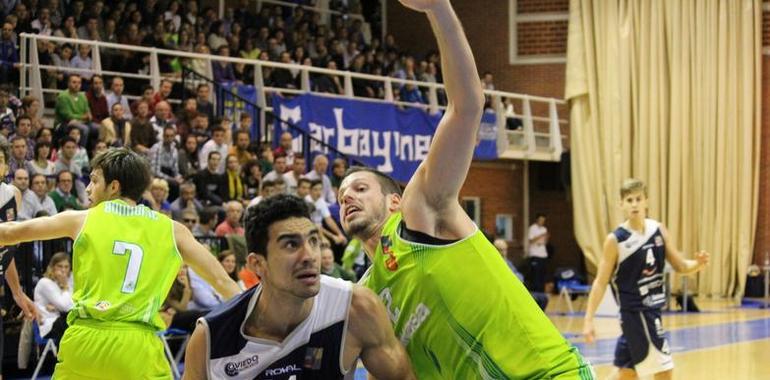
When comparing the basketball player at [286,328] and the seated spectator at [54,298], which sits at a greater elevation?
the basketball player at [286,328]

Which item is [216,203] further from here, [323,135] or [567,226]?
[567,226]

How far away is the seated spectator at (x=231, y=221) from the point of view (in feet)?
46.5

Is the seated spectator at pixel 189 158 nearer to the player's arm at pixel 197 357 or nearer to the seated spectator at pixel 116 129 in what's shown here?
the seated spectator at pixel 116 129

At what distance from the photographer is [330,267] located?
520 inches

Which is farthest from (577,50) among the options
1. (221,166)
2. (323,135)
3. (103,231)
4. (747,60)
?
(103,231)

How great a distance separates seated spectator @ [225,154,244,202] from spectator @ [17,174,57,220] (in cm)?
312

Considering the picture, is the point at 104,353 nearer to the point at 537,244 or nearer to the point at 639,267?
the point at 639,267

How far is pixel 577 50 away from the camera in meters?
26.2

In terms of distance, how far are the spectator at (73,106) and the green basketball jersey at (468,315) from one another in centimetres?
1167

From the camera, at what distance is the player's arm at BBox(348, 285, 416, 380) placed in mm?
3957

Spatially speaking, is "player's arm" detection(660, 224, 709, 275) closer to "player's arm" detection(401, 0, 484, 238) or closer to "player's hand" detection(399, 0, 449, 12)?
"player's arm" detection(401, 0, 484, 238)

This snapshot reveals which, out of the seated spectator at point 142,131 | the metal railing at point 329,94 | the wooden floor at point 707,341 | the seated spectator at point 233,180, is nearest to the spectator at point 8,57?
the metal railing at point 329,94

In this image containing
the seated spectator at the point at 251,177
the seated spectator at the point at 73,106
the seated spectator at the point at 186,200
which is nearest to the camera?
the seated spectator at the point at 186,200

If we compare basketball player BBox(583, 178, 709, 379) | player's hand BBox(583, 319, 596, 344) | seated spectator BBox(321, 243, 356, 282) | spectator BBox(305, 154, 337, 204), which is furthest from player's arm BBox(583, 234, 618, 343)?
spectator BBox(305, 154, 337, 204)
